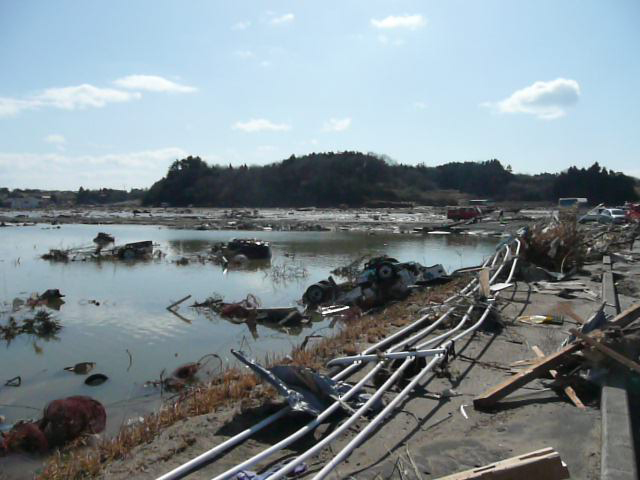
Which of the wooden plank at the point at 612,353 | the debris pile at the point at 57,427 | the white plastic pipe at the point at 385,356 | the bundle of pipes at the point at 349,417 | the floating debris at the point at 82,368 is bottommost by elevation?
the floating debris at the point at 82,368

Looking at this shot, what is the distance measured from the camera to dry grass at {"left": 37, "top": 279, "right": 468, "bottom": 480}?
15.3ft

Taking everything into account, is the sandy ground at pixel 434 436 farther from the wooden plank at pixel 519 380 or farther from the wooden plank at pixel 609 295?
the wooden plank at pixel 609 295

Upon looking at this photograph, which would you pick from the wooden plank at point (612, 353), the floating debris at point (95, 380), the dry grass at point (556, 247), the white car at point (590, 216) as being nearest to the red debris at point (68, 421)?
the floating debris at point (95, 380)

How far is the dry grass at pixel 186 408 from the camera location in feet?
15.3

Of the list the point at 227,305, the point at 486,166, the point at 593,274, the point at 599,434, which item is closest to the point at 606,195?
the point at 486,166

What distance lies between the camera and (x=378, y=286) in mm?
14086

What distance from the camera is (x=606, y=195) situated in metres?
78.1

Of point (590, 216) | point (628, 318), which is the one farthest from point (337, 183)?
point (628, 318)

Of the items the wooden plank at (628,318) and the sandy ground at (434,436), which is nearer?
the sandy ground at (434,436)

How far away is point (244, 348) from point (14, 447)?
16.4 ft

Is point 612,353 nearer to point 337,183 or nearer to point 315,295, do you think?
point 315,295

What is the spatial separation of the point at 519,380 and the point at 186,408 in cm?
359

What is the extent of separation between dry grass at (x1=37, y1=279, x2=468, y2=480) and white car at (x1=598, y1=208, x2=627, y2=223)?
31924 millimetres

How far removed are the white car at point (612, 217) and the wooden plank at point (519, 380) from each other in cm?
3339
